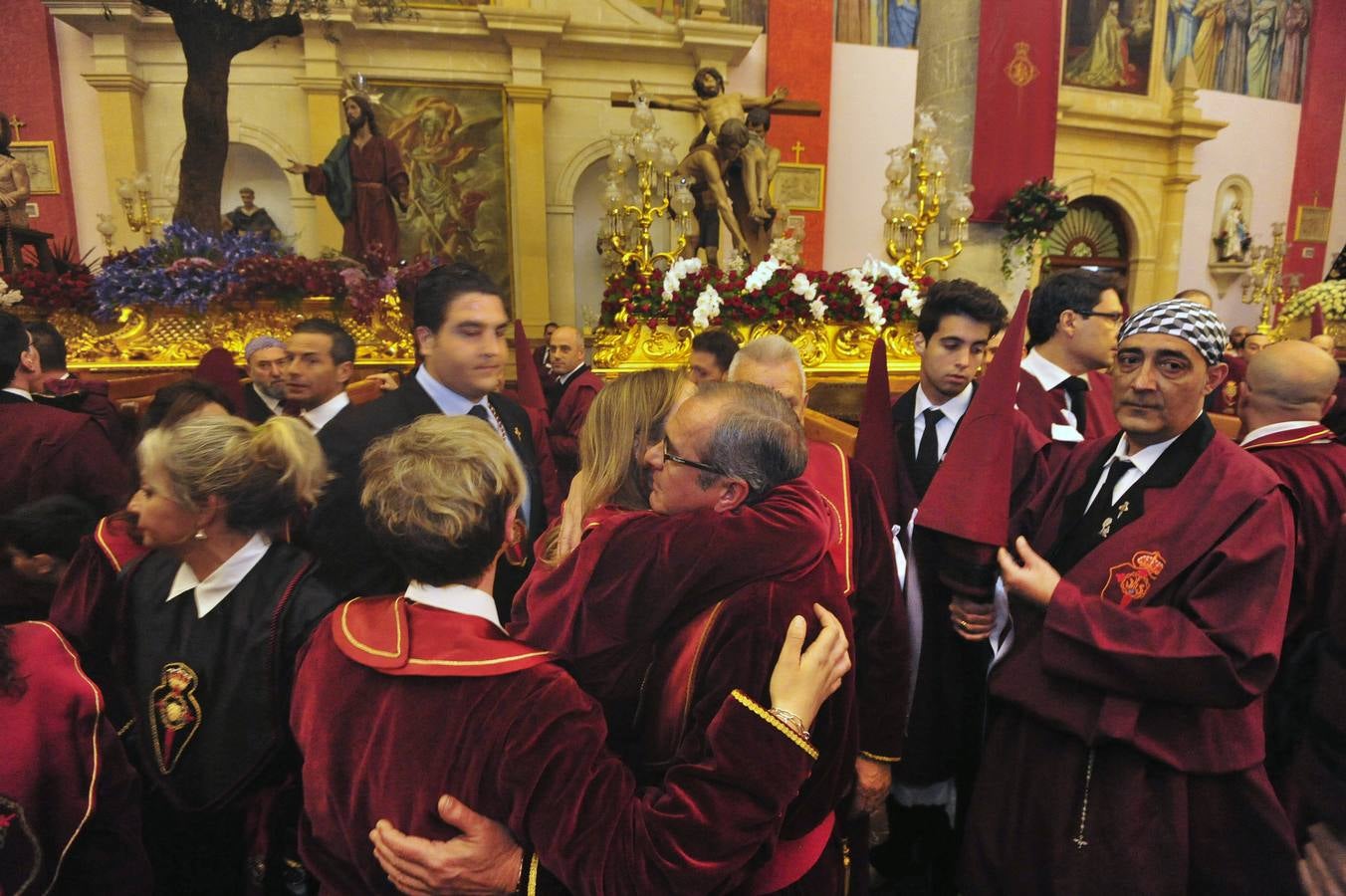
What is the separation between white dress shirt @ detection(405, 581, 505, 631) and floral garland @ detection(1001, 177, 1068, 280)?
23.4ft

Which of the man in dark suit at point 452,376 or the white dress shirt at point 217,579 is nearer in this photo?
the white dress shirt at point 217,579

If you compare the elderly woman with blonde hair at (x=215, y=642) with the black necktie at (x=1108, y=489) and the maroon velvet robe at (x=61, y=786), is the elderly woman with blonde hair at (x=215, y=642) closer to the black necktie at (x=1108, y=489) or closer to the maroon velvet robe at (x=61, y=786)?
the maroon velvet robe at (x=61, y=786)

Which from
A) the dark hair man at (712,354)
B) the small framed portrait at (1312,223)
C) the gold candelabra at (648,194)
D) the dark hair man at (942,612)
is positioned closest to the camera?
the dark hair man at (942,612)

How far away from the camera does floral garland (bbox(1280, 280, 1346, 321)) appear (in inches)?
302

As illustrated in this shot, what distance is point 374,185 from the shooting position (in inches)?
305

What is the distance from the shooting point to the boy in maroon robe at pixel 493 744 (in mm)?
1130

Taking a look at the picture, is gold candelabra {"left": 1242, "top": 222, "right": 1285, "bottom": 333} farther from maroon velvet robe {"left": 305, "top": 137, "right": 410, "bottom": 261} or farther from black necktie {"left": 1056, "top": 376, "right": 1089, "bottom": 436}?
maroon velvet robe {"left": 305, "top": 137, "right": 410, "bottom": 261}

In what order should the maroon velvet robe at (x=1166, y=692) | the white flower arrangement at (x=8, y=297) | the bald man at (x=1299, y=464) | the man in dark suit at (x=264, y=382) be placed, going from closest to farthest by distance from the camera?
the maroon velvet robe at (x=1166, y=692)
the bald man at (x=1299, y=464)
the man in dark suit at (x=264, y=382)
the white flower arrangement at (x=8, y=297)

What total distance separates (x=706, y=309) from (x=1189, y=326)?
393 cm

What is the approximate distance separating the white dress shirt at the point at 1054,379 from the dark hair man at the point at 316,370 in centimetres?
293

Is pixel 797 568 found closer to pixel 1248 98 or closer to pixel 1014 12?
pixel 1014 12

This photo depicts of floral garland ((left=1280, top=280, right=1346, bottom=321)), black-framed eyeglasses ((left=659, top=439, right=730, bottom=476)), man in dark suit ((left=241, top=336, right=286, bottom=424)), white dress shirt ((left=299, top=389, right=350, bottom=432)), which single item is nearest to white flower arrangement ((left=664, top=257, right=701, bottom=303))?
man in dark suit ((left=241, top=336, right=286, bottom=424))

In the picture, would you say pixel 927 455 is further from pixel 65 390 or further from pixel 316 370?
pixel 65 390

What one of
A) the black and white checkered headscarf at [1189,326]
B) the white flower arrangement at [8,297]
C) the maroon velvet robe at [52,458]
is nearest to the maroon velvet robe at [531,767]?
the black and white checkered headscarf at [1189,326]
